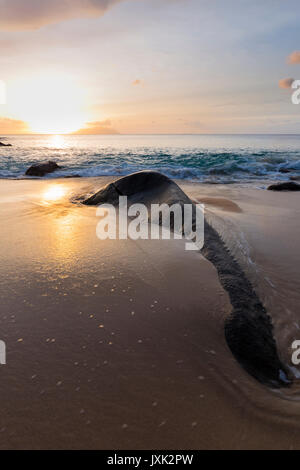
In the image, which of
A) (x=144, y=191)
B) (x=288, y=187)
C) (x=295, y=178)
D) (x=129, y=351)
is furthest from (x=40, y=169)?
(x=129, y=351)

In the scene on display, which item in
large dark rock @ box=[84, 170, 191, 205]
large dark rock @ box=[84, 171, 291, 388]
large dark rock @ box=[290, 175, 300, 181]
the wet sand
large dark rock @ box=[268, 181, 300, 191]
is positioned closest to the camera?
the wet sand

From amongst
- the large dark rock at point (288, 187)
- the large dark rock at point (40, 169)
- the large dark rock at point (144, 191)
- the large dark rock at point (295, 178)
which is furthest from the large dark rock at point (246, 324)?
the large dark rock at point (40, 169)

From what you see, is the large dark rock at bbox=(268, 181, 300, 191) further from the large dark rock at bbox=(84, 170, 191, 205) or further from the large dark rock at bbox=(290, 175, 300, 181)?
the large dark rock at bbox=(84, 170, 191, 205)

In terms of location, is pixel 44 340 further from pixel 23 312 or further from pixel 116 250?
pixel 116 250

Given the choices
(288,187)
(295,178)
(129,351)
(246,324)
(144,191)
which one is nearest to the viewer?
(129,351)

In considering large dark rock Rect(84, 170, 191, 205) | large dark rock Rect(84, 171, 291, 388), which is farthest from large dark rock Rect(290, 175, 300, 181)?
large dark rock Rect(84, 171, 291, 388)

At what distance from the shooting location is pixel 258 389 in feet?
4.42

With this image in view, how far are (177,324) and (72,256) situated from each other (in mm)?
1382

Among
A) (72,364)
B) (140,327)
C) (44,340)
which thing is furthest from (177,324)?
(44,340)

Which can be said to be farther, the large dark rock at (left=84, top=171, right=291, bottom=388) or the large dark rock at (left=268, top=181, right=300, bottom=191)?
the large dark rock at (left=268, top=181, right=300, bottom=191)

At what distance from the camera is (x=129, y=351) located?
1508 millimetres

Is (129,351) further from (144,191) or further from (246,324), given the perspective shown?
(144,191)

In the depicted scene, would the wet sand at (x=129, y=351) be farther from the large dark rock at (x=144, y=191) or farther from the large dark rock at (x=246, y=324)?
the large dark rock at (x=144, y=191)

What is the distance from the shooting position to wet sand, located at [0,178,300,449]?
43.5 inches
